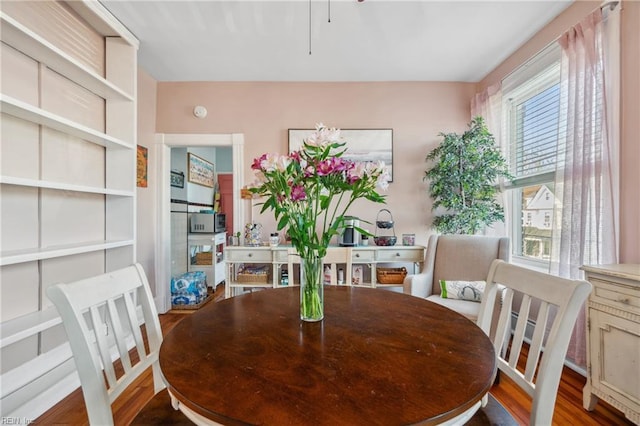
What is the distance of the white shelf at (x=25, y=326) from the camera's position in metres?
1.37

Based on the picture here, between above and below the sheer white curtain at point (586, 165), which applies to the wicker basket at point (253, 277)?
below

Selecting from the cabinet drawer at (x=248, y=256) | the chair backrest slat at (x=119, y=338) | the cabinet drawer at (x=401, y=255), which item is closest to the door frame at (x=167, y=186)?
the cabinet drawer at (x=248, y=256)

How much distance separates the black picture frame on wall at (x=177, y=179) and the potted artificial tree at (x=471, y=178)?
329cm

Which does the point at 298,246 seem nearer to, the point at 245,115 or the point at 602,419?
the point at 602,419

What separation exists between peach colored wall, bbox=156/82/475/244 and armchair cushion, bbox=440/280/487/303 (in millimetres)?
1026

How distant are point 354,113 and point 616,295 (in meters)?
2.67

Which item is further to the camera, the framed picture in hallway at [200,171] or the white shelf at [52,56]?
the framed picture in hallway at [200,171]

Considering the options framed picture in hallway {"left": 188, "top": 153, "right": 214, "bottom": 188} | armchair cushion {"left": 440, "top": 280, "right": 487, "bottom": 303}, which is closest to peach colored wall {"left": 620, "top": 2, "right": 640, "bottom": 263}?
armchair cushion {"left": 440, "top": 280, "right": 487, "bottom": 303}

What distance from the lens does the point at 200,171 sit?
4738mm

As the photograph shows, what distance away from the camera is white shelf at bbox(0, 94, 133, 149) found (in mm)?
1420

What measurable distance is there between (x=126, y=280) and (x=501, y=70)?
11.9ft

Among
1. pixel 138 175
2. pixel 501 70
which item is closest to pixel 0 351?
pixel 138 175

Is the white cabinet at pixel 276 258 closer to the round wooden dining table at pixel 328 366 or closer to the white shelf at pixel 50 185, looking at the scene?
the white shelf at pixel 50 185

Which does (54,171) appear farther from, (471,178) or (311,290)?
(471,178)
